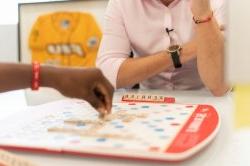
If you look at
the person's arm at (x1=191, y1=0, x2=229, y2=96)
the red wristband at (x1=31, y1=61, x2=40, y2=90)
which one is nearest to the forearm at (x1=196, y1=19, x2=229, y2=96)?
the person's arm at (x1=191, y1=0, x2=229, y2=96)

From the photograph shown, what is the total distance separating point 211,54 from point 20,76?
0.58m

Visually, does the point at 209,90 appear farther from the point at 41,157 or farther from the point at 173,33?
the point at 41,157

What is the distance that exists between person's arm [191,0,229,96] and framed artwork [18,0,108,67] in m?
1.26

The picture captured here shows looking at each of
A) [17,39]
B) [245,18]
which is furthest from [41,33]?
[245,18]

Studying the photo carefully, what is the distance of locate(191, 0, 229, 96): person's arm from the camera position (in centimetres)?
106

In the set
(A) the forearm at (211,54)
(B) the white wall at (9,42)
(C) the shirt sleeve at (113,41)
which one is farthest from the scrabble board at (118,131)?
(B) the white wall at (9,42)

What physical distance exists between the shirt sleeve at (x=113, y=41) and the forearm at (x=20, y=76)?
1.56ft

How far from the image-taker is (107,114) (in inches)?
31.2

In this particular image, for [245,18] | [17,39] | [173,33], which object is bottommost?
[17,39]

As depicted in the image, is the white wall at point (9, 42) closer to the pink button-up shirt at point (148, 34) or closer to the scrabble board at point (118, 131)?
the pink button-up shirt at point (148, 34)

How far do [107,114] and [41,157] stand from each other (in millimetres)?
211

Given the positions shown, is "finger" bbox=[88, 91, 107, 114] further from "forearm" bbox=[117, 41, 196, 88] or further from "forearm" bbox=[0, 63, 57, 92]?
"forearm" bbox=[117, 41, 196, 88]

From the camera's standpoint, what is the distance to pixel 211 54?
1.09m

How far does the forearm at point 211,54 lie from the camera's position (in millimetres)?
1065
